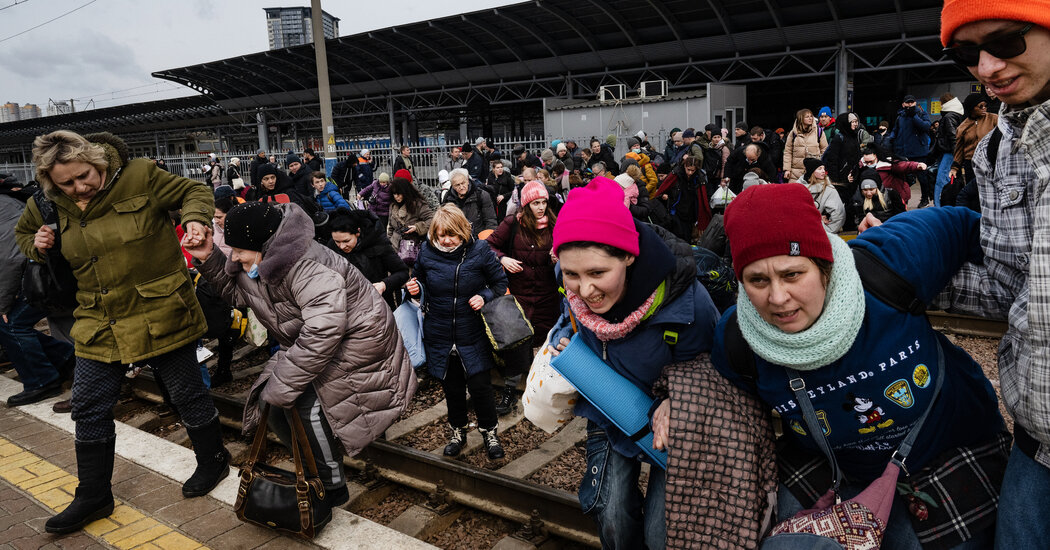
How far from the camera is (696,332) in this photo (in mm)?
2543

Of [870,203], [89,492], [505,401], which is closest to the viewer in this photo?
[89,492]

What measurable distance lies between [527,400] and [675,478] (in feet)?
2.76

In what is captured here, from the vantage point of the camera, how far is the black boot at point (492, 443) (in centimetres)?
501

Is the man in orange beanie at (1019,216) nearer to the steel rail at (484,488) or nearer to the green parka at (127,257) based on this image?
the steel rail at (484,488)

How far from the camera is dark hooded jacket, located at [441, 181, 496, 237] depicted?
8820 mm

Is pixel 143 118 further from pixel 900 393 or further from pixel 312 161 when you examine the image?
pixel 900 393

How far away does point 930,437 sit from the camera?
2082 millimetres

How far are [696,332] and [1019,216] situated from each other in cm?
106

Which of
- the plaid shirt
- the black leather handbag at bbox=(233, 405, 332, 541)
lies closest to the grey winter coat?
the black leather handbag at bbox=(233, 405, 332, 541)

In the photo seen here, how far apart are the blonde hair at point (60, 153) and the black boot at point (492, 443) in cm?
308

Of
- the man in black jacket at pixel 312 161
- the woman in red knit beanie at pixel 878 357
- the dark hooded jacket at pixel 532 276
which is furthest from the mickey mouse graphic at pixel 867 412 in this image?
the man in black jacket at pixel 312 161

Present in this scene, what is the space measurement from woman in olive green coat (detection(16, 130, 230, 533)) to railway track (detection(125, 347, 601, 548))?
1.17 m

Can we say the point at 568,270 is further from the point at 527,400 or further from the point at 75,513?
the point at 75,513

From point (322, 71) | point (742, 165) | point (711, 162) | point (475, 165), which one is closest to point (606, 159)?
point (475, 165)
